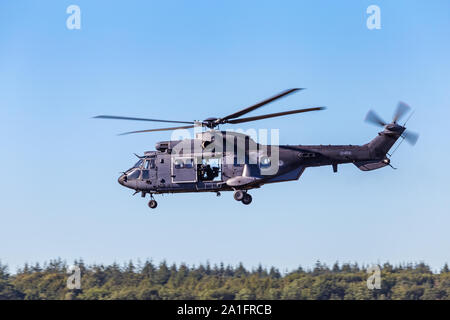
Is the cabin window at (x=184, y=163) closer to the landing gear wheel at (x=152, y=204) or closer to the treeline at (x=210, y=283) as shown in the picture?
the landing gear wheel at (x=152, y=204)

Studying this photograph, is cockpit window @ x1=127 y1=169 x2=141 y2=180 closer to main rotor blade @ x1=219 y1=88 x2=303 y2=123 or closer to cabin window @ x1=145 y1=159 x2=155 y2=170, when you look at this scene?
cabin window @ x1=145 y1=159 x2=155 y2=170

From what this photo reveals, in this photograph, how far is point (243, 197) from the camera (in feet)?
146

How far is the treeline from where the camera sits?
78188 millimetres

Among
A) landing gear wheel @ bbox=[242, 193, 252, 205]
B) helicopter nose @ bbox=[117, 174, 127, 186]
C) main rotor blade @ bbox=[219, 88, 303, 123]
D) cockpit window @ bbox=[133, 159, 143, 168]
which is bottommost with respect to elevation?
landing gear wheel @ bbox=[242, 193, 252, 205]

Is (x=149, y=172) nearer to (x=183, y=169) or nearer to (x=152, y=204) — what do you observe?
(x=152, y=204)

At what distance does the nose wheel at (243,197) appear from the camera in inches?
1746

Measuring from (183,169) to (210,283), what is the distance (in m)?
37.4

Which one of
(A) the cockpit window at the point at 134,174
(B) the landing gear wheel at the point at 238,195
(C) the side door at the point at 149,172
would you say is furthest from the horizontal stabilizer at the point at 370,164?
(A) the cockpit window at the point at 134,174

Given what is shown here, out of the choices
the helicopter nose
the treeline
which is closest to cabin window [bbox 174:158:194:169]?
the helicopter nose

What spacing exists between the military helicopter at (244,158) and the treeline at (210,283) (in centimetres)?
3276

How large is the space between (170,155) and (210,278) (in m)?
39.0

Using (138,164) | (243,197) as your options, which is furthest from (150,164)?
(243,197)
